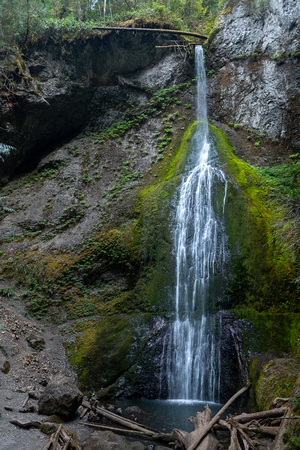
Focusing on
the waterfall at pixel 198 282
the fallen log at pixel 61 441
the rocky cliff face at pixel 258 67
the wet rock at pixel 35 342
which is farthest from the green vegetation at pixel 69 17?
the fallen log at pixel 61 441

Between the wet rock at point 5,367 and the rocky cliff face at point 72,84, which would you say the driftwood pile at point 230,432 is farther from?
the rocky cliff face at point 72,84

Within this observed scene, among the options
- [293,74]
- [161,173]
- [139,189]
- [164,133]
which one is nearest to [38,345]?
[139,189]

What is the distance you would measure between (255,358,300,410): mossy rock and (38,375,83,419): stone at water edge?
10.4ft

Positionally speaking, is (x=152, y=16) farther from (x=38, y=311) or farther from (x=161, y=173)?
(x=38, y=311)

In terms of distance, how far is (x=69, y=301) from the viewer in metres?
9.35

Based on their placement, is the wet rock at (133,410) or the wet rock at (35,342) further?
the wet rock at (35,342)

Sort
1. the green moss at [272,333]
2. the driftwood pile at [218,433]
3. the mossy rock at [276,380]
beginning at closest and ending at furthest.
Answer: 1. the driftwood pile at [218,433]
2. the mossy rock at [276,380]
3. the green moss at [272,333]

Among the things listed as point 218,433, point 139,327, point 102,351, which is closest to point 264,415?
point 218,433

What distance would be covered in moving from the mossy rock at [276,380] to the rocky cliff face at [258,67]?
30.7 feet

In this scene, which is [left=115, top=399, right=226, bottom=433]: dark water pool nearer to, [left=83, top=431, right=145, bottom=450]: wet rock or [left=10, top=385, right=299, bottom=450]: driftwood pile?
[left=10, top=385, right=299, bottom=450]: driftwood pile

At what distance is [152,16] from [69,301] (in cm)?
1510

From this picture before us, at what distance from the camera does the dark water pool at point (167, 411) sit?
16.4 ft

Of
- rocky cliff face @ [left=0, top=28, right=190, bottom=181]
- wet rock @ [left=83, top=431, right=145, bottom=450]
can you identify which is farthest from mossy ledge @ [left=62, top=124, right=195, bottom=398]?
rocky cliff face @ [left=0, top=28, right=190, bottom=181]

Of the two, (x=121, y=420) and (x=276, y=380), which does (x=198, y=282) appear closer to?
(x=276, y=380)
